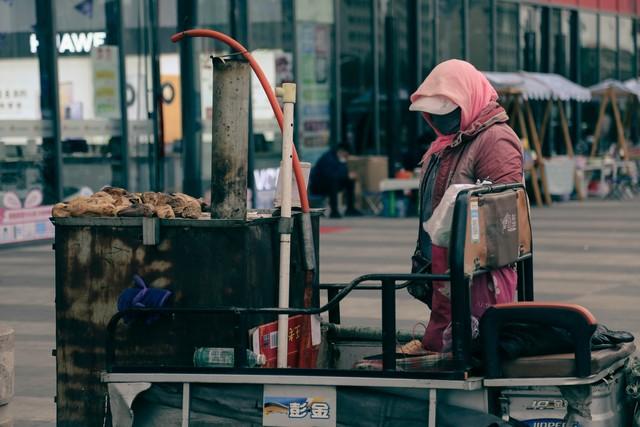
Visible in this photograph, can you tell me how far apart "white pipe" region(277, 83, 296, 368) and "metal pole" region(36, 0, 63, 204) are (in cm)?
1370

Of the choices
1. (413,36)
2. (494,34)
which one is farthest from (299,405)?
(494,34)

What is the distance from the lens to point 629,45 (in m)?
39.1

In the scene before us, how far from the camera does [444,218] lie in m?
4.82

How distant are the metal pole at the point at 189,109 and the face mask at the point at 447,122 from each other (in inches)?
608

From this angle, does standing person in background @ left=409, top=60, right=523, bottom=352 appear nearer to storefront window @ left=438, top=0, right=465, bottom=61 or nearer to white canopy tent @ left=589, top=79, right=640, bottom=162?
storefront window @ left=438, top=0, right=465, bottom=61

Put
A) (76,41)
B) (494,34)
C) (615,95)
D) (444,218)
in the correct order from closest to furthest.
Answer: (444,218) < (76,41) < (615,95) < (494,34)

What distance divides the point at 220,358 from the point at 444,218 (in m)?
1.01

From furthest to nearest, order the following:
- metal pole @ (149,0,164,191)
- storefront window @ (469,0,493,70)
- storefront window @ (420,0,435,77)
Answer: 1. storefront window @ (469,0,493,70)
2. storefront window @ (420,0,435,77)
3. metal pole @ (149,0,164,191)

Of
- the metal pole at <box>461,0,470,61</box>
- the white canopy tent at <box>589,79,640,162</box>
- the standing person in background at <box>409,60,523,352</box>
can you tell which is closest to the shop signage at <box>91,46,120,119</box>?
the metal pole at <box>461,0,470,61</box>

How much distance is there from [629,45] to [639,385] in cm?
3547

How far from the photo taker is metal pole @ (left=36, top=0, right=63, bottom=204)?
18.3 meters

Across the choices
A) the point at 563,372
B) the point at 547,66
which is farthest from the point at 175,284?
the point at 547,66

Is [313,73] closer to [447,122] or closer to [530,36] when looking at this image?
[530,36]

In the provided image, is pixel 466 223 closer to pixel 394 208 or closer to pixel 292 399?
pixel 292 399
